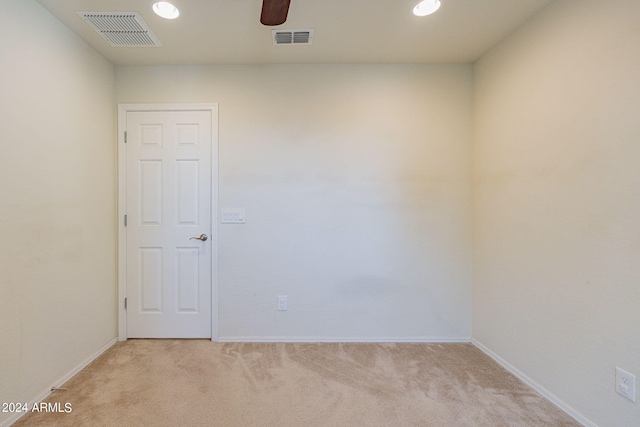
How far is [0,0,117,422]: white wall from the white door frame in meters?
0.08

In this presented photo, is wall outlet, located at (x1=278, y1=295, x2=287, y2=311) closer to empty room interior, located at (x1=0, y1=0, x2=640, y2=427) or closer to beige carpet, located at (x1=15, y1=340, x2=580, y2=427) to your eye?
empty room interior, located at (x1=0, y1=0, x2=640, y2=427)

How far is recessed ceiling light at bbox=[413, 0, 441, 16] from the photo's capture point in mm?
1844

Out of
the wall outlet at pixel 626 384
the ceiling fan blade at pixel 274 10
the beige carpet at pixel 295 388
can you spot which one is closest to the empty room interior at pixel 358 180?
the wall outlet at pixel 626 384

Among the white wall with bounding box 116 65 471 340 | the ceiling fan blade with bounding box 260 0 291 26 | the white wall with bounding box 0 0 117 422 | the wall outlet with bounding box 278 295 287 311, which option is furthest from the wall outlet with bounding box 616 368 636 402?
the white wall with bounding box 0 0 117 422

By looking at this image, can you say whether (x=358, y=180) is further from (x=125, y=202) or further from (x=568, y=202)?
(x=125, y=202)

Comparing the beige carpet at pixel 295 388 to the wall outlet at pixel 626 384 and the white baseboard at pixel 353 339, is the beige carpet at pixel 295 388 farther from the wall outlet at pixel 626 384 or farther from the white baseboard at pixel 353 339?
the wall outlet at pixel 626 384

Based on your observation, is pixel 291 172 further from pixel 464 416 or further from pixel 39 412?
pixel 39 412

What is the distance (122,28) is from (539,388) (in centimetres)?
394

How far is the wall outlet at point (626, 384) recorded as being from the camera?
1409mm

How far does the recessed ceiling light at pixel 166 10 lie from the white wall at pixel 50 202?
2.50 ft

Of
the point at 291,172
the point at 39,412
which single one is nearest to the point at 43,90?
the point at 291,172

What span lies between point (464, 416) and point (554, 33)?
8.30 ft

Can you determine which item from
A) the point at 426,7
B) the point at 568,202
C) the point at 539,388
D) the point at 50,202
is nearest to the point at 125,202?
the point at 50,202

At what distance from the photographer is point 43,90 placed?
1.89 meters
